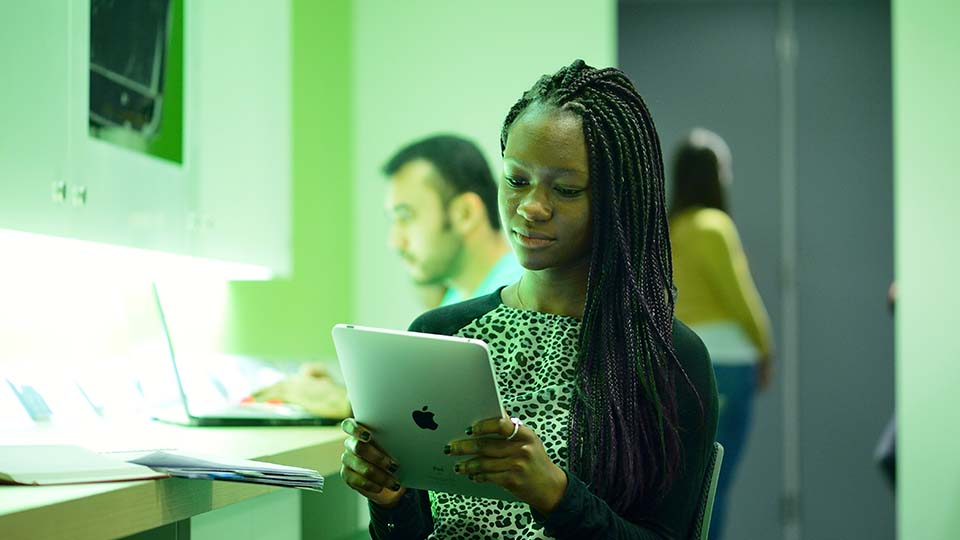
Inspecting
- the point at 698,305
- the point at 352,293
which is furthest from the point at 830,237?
the point at 352,293

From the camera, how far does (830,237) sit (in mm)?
4832

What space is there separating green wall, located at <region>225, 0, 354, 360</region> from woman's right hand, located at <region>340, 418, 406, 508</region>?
2.03 m

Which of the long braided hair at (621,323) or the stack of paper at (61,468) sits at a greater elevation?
the long braided hair at (621,323)

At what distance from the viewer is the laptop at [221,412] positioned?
2.19 metres

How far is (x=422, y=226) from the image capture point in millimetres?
3520

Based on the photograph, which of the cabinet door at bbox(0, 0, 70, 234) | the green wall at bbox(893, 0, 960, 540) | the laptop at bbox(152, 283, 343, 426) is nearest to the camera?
the cabinet door at bbox(0, 0, 70, 234)

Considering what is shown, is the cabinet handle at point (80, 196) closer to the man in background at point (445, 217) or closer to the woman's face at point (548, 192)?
the woman's face at point (548, 192)

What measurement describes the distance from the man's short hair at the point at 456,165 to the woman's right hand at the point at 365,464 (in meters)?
1.96

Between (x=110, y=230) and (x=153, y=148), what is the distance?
27 centimetres

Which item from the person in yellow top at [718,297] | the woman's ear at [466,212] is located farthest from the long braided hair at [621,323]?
the person in yellow top at [718,297]

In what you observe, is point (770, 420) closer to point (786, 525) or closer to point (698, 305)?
point (786, 525)

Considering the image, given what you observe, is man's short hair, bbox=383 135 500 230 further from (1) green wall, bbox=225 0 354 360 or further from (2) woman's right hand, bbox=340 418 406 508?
(2) woman's right hand, bbox=340 418 406 508

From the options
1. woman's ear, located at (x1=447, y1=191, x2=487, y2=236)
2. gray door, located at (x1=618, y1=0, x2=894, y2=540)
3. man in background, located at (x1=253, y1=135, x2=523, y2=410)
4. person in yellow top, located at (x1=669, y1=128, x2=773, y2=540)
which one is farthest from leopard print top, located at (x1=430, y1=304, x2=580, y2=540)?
gray door, located at (x1=618, y1=0, x2=894, y2=540)

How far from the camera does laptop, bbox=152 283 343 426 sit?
2189mm
